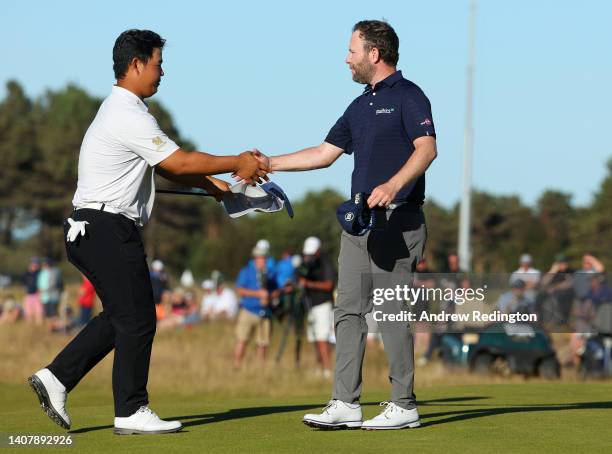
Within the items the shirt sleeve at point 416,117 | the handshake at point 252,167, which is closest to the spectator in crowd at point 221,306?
the handshake at point 252,167

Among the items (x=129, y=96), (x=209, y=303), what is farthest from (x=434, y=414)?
(x=209, y=303)

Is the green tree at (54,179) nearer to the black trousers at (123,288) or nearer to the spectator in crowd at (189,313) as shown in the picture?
the spectator in crowd at (189,313)

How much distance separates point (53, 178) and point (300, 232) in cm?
2930

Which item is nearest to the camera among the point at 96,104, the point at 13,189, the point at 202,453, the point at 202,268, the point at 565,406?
the point at 202,453

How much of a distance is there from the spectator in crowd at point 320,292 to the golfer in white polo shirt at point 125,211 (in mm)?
11836

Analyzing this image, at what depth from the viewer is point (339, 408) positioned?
7602 mm

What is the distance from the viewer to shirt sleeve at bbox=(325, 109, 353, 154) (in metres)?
8.03

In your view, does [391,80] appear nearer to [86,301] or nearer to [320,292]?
[320,292]

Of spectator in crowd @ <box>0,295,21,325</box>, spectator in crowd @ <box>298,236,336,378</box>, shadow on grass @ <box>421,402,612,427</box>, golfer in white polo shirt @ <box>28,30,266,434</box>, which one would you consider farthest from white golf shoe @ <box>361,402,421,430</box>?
spectator in crowd @ <box>0,295,21,325</box>

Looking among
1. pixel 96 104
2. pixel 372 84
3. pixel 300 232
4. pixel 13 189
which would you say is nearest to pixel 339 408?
pixel 372 84

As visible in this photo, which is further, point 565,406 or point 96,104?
point 96,104

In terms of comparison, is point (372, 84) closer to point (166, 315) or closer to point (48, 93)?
point (166, 315)

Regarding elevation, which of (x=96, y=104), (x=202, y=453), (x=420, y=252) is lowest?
(x=202, y=453)

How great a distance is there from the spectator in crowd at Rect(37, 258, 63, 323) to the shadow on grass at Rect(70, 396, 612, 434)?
23161 millimetres
